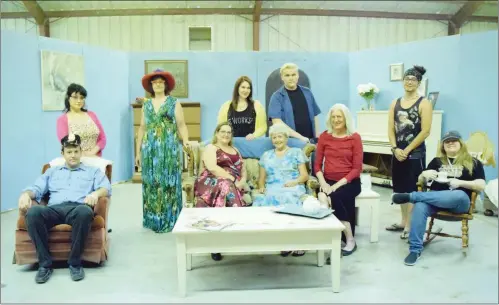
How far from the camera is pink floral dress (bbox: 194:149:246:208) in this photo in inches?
156

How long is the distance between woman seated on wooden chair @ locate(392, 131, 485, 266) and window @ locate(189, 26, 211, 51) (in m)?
6.75

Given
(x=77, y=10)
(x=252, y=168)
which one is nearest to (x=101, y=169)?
(x=252, y=168)

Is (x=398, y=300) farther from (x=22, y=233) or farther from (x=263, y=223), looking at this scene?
(x=22, y=233)

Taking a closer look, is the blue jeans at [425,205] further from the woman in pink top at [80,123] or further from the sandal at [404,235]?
the woman in pink top at [80,123]

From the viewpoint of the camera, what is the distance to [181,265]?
297 centimetres

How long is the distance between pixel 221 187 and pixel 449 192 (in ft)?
6.01

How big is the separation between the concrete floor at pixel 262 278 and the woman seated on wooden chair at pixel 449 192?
8.3 inches

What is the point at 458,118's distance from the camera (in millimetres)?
5805

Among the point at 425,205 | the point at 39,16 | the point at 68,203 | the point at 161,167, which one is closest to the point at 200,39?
the point at 39,16

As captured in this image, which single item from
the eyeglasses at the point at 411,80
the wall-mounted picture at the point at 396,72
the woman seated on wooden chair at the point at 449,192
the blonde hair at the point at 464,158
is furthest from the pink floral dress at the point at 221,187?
the wall-mounted picture at the point at 396,72

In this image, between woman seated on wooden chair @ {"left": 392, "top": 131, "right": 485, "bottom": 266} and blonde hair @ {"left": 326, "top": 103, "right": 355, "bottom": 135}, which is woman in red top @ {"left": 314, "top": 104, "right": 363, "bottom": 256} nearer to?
blonde hair @ {"left": 326, "top": 103, "right": 355, "bottom": 135}

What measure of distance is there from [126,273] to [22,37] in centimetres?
359

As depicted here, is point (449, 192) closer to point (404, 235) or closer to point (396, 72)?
point (404, 235)

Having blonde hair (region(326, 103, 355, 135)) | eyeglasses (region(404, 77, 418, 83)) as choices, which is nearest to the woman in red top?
blonde hair (region(326, 103, 355, 135))
